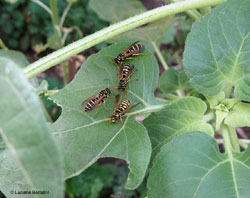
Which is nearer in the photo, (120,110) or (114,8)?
(120,110)

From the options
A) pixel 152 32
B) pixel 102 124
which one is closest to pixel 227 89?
pixel 102 124

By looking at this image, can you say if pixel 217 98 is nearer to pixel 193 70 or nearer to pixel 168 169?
pixel 193 70

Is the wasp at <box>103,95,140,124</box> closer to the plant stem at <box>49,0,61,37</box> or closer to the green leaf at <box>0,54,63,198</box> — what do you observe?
the green leaf at <box>0,54,63,198</box>

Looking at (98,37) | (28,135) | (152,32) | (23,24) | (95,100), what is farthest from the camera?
(23,24)

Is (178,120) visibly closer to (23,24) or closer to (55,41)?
(55,41)

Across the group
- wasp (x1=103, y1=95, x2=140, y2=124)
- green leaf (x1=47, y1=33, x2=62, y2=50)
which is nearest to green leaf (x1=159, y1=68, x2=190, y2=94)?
wasp (x1=103, y1=95, x2=140, y2=124)

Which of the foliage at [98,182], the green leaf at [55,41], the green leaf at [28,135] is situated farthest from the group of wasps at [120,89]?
the foliage at [98,182]

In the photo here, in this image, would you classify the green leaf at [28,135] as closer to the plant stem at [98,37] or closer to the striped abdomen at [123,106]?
the plant stem at [98,37]
